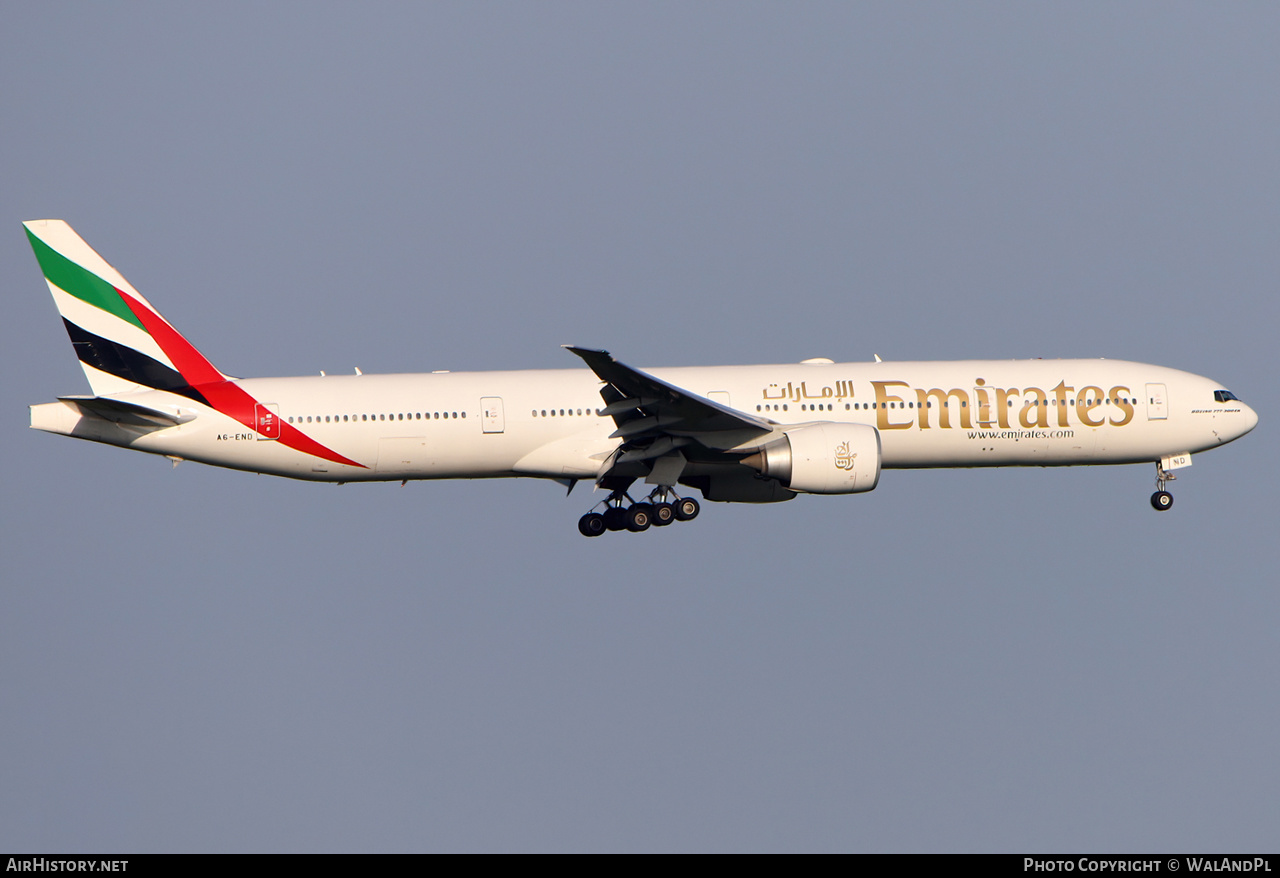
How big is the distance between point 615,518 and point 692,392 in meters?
4.32

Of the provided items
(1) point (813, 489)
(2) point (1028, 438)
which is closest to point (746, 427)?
(1) point (813, 489)

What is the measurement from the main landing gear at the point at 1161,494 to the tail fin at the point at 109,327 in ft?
85.8

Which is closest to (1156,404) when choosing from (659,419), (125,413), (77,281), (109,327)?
(659,419)

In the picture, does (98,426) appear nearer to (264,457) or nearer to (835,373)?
(264,457)

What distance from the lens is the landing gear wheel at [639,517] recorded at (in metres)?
36.5

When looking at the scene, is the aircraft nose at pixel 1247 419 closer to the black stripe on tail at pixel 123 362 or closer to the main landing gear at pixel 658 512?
the main landing gear at pixel 658 512

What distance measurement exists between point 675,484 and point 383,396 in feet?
26.5

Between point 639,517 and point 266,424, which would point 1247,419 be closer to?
point 639,517

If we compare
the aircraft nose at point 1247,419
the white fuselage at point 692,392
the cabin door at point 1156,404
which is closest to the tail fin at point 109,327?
the white fuselage at point 692,392

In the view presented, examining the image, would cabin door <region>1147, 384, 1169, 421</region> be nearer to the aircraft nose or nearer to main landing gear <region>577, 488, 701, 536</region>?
the aircraft nose

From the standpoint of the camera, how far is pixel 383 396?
35.7m

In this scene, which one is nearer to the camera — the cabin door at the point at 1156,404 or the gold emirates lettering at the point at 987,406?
the gold emirates lettering at the point at 987,406

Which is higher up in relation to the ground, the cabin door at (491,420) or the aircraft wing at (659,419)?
the cabin door at (491,420)

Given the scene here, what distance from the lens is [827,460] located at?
33.8 metres
